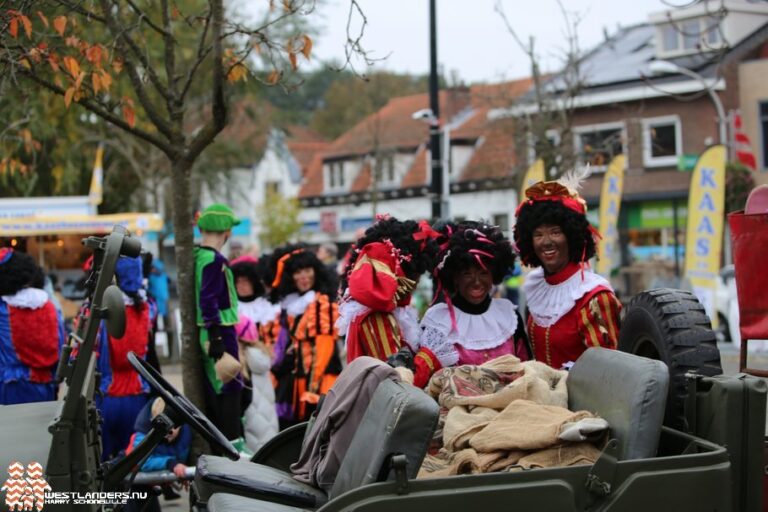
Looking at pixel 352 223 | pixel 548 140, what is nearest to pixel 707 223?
pixel 548 140

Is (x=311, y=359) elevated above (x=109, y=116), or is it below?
below

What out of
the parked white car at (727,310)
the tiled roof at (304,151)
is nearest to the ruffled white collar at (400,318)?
the parked white car at (727,310)

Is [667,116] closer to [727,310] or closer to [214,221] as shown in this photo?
[727,310]

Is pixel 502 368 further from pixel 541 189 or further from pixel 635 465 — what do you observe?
pixel 541 189

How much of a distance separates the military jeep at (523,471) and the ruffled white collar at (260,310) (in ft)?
16.0

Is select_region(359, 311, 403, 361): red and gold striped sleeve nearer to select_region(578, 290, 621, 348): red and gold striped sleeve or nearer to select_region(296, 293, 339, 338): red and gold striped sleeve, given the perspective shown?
select_region(578, 290, 621, 348): red and gold striped sleeve

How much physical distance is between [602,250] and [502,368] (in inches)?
489

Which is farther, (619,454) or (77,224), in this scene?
(77,224)

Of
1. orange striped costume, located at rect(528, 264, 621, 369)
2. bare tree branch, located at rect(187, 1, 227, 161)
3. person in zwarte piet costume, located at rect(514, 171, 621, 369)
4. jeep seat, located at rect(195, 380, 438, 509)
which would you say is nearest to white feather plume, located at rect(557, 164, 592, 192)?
person in zwarte piet costume, located at rect(514, 171, 621, 369)

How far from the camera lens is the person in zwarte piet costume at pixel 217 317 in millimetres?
6504

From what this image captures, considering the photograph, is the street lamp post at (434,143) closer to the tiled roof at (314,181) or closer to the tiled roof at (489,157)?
the tiled roof at (489,157)

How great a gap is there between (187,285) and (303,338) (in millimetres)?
1379

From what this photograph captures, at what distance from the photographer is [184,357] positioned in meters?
6.50

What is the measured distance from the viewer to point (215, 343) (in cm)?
650
